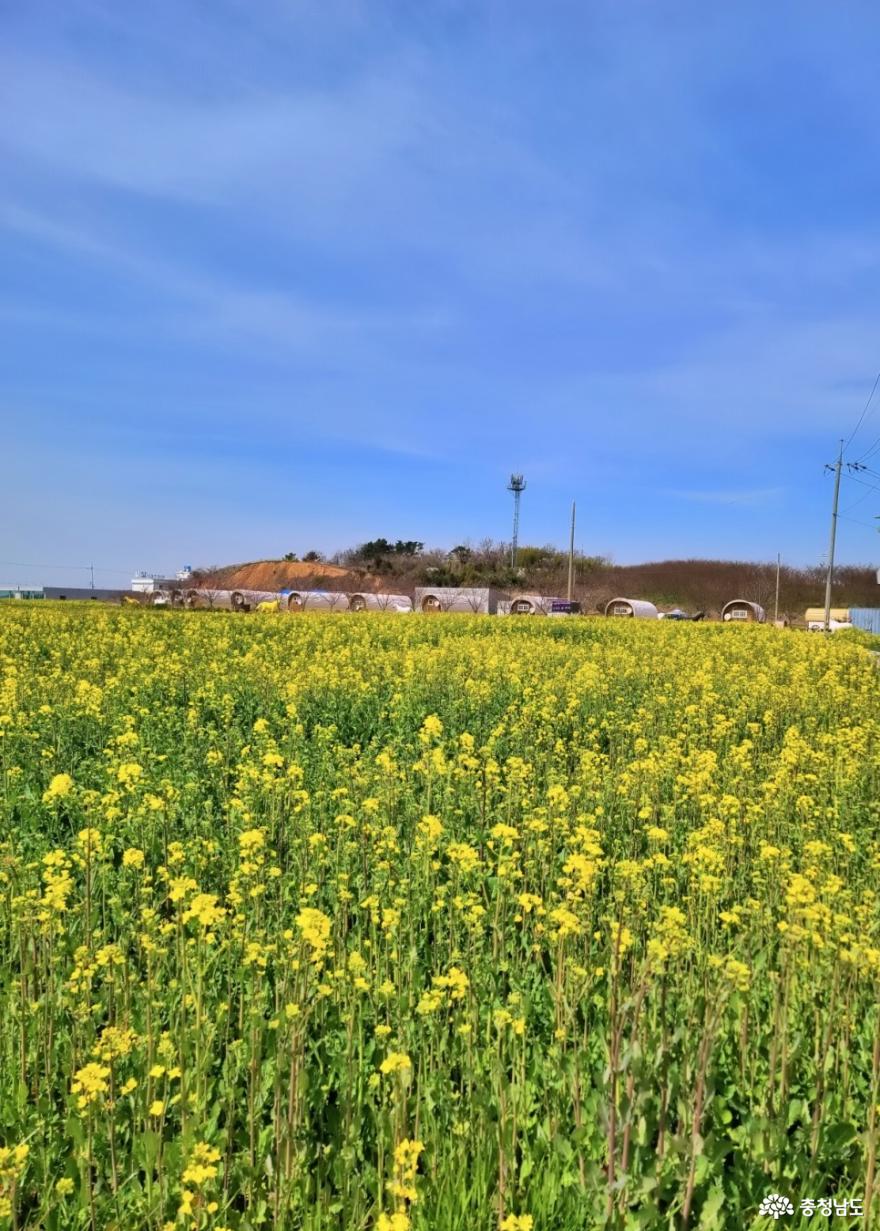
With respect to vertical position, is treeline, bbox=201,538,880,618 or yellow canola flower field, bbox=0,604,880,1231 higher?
treeline, bbox=201,538,880,618

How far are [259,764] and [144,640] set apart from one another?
8.62m

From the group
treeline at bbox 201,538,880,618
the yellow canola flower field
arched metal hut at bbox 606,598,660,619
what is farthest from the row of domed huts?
the yellow canola flower field

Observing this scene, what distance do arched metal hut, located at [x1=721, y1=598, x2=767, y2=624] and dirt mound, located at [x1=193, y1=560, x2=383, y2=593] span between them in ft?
83.5

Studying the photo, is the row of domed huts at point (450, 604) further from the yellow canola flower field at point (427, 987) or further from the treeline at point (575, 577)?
the yellow canola flower field at point (427, 987)

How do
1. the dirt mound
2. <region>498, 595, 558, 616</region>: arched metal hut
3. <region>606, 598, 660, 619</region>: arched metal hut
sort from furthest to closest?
1. the dirt mound
2. <region>498, 595, 558, 616</region>: arched metal hut
3. <region>606, 598, 660, 619</region>: arched metal hut

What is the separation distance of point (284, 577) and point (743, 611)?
39.5 metres

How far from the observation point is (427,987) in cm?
313

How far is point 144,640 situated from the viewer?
43.8 feet

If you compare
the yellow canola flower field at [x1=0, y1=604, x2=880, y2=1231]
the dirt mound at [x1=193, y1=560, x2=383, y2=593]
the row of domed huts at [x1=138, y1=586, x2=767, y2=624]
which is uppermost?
the dirt mound at [x1=193, y1=560, x2=383, y2=593]

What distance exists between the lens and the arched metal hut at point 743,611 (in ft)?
118

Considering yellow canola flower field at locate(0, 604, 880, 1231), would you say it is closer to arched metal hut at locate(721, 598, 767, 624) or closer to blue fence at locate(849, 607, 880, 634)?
arched metal hut at locate(721, 598, 767, 624)

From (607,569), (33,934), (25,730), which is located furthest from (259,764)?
(607,569)

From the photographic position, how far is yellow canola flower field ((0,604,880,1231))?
76.4 inches

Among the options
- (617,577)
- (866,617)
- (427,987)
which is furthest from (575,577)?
(427,987)
